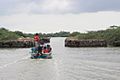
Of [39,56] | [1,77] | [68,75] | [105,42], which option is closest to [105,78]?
[68,75]

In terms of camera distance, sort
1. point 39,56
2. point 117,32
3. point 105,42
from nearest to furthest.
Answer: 1. point 39,56
2. point 105,42
3. point 117,32

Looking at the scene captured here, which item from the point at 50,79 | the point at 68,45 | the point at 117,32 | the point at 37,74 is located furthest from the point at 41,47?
the point at 117,32

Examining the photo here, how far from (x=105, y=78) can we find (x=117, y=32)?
273ft

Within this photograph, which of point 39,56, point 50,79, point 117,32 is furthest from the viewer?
point 117,32

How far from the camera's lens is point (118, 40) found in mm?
105625

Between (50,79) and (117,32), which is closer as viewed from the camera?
(50,79)

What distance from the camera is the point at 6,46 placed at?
358ft

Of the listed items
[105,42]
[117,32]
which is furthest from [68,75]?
[117,32]

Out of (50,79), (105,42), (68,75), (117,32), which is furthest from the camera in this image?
(117,32)

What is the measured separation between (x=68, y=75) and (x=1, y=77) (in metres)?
5.12

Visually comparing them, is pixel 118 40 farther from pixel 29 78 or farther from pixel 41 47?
pixel 29 78

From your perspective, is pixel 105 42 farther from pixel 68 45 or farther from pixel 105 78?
pixel 105 78

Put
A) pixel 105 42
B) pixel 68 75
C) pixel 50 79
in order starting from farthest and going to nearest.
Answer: pixel 105 42 → pixel 68 75 → pixel 50 79

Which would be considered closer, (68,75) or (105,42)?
(68,75)
